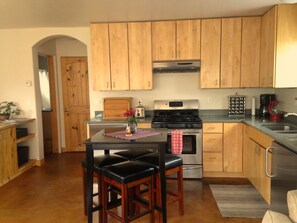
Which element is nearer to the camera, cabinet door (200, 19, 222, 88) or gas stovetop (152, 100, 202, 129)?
cabinet door (200, 19, 222, 88)

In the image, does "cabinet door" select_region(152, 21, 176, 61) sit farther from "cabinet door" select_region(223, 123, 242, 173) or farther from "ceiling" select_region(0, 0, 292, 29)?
"cabinet door" select_region(223, 123, 242, 173)

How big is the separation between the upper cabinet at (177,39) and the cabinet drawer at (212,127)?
1.08 m

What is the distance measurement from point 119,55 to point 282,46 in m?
2.33

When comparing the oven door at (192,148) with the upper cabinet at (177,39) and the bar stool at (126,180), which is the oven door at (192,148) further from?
the bar stool at (126,180)

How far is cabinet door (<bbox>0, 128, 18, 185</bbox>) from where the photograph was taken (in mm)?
3715

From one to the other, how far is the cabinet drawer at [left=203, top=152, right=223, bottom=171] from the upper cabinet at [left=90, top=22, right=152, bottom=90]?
142 centimetres

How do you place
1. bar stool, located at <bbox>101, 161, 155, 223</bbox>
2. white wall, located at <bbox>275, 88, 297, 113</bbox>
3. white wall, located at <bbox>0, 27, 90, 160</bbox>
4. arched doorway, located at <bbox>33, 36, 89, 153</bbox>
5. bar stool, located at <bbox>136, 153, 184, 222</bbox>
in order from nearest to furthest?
bar stool, located at <bbox>101, 161, 155, 223</bbox> → bar stool, located at <bbox>136, 153, 184, 222</bbox> → white wall, located at <bbox>275, 88, 297, 113</bbox> → white wall, located at <bbox>0, 27, 90, 160</bbox> → arched doorway, located at <bbox>33, 36, 89, 153</bbox>

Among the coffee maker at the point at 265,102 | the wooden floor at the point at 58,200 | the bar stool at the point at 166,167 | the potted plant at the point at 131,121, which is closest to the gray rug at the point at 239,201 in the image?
the wooden floor at the point at 58,200

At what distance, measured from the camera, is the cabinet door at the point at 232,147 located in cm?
370

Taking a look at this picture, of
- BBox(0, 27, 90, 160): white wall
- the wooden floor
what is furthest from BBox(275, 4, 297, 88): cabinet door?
BBox(0, 27, 90, 160): white wall

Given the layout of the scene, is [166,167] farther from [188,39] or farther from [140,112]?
[188,39]

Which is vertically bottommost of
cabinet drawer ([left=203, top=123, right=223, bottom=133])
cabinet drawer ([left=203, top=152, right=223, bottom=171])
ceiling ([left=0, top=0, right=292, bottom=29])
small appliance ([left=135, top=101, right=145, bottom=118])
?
cabinet drawer ([left=203, top=152, right=223, bottom=171])

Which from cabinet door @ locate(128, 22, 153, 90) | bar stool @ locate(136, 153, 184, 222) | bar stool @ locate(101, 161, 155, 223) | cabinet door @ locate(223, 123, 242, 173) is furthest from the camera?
cabinet door @ locate(128, 22, 153, 90)

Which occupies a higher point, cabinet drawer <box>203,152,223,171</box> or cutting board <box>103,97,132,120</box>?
cutting board <box>103,97,132,120</box>
